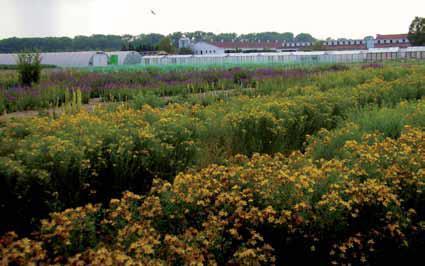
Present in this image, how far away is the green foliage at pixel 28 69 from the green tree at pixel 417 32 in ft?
225

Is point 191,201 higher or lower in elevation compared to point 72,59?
lower

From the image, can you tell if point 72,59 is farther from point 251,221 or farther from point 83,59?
point 251,221

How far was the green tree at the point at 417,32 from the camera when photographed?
241ft

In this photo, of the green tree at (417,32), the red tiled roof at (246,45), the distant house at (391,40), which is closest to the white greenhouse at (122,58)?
the red tiled roof at (246,45)

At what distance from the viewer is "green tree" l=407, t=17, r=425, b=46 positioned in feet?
241

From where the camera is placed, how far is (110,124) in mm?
6168

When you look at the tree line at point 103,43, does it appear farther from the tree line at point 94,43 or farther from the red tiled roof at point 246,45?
the red tiled roof at point 246,45

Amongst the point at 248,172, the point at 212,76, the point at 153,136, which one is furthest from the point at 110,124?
the point at 212,76

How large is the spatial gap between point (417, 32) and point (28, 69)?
70935 mm

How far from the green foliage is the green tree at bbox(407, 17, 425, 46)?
68719 mm

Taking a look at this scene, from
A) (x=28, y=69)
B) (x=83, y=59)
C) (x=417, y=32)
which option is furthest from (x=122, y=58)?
(x=417, y=32)

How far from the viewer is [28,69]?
17.8m

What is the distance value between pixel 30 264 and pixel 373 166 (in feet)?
10.9

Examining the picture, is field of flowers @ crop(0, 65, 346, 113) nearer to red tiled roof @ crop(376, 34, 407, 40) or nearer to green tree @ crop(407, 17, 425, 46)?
green tree @ crop(407, 17, 425, 46)
